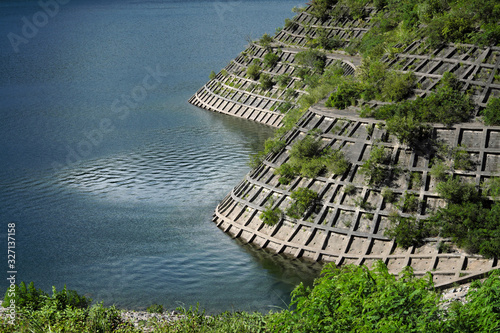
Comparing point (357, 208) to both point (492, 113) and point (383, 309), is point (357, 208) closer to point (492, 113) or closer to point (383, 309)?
point (492, 113)

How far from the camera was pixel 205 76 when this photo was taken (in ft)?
377

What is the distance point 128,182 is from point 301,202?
24.0 meters

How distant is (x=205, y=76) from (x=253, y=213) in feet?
228

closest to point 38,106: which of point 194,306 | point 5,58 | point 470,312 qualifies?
point 5,58

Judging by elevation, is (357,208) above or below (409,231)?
above

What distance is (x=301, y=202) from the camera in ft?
155

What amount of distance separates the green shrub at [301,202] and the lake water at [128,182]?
436 centimetres

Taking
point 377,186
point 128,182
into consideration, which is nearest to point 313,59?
point 128,182

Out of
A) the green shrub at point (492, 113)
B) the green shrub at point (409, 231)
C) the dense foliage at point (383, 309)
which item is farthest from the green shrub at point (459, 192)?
the dense foliage at point (383, 309)

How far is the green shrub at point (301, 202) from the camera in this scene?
47188 millimetres

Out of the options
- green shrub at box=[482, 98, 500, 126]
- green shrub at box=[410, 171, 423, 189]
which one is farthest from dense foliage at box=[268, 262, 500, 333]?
green shrub at box=[482, 98, 500, 126]

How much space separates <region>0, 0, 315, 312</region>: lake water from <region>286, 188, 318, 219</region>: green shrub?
4358 millimetres

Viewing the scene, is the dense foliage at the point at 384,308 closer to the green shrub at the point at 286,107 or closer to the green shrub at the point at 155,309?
the green shrub at the point at 155,309

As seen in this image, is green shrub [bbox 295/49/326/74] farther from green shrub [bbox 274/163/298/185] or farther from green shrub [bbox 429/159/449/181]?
green shrub [bbox 429/159/449/181]
